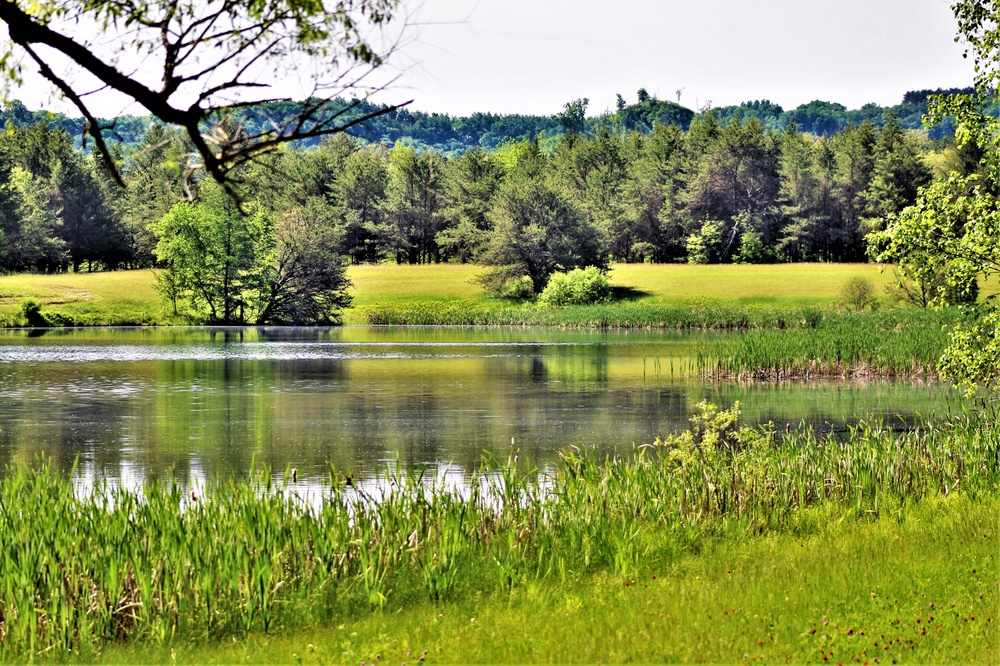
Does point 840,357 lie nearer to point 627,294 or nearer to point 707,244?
point 627,294

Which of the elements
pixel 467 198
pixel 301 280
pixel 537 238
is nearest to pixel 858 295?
pixel 537 238

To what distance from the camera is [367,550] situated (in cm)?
1124

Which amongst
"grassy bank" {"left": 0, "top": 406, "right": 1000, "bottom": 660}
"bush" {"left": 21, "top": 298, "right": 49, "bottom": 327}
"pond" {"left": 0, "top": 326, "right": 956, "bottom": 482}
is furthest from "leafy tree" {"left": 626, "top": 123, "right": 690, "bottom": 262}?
"grassy bank" {"left": 0, "top": 406, "right": 1000, "bottom": 660}

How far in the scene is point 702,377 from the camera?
38312 millimetres

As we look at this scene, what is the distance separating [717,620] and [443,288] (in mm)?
100519

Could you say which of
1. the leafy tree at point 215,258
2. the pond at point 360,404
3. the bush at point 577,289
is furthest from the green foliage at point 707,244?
the pond at point 360,404

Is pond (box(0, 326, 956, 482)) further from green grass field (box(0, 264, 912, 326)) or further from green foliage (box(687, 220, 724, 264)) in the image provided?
green foliage (box(687, 220, 724, 264))

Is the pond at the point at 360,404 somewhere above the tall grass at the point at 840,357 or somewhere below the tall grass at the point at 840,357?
below

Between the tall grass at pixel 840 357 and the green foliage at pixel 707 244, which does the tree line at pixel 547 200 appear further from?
the tall grass at pixel 840 357

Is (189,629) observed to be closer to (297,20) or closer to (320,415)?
(297,20)

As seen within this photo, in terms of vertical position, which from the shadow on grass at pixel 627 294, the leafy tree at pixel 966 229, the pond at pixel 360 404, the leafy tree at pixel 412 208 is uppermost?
the leafy tree at pixel 412 208

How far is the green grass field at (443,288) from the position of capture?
88.4 metres

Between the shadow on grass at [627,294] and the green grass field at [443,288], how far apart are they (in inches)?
3.7

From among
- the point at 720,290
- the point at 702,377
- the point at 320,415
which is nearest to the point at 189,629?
the point at 320,415
